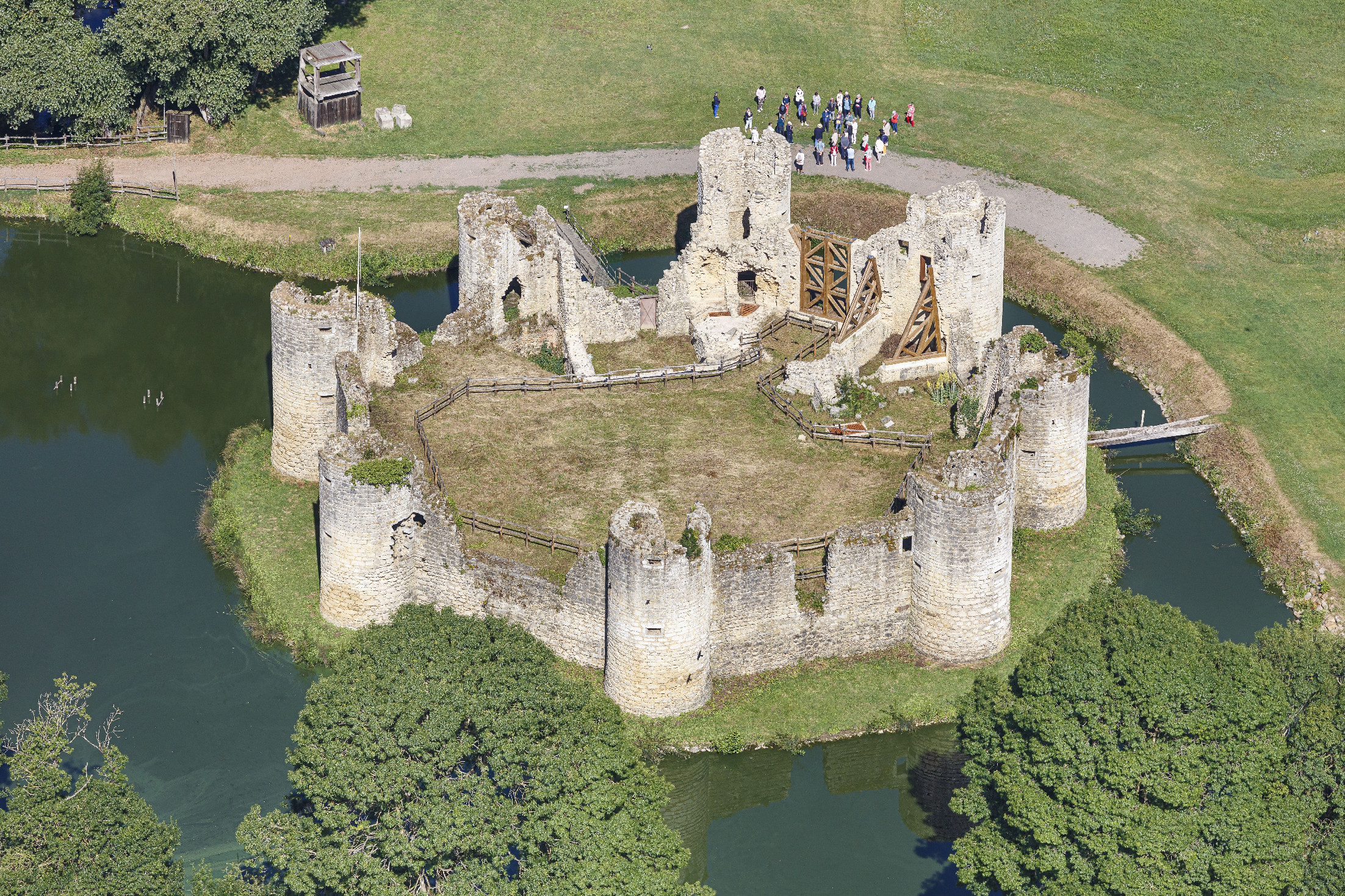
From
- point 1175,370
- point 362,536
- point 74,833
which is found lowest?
point 74,833

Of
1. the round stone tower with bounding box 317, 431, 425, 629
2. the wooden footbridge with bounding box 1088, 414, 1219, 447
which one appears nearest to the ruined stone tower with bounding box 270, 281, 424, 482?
the round stone tower with bounding box 317, 431, 425, 629

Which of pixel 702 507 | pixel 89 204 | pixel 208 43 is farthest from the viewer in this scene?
pixel 208 43

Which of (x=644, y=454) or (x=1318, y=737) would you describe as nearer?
(x=1318, y=737)

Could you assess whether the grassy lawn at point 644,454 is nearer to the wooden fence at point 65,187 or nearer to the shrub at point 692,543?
the shrub at point 692,543

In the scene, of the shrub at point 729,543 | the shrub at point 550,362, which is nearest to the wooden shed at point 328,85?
the shrub at point 550,362

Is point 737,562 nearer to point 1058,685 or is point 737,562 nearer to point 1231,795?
point 1058,685

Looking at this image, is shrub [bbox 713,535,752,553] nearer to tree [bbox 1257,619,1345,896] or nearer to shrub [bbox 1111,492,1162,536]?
tree [bbox 1257,619,1345,896]

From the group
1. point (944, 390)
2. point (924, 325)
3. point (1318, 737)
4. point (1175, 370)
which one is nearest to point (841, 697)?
point (944, 390)

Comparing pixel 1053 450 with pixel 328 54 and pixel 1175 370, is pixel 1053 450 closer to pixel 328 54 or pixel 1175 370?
pixel 1175 370
